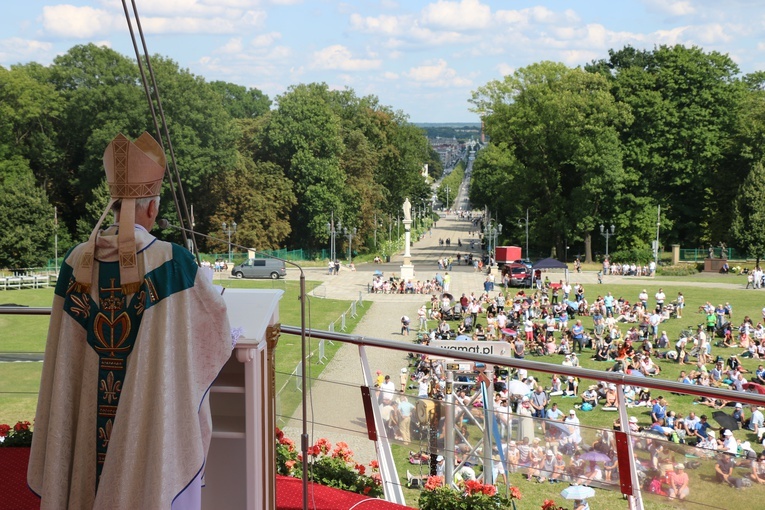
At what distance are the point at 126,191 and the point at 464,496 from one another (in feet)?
6.98

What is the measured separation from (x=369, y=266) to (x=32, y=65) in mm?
21774

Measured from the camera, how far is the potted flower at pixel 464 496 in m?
4.27

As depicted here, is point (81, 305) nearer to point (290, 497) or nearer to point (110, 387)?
point (110, 387)

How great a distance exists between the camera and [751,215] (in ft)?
152

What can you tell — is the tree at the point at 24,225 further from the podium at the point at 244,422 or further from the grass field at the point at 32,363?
the podium at the point at 244,422

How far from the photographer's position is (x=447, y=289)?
39.1 m

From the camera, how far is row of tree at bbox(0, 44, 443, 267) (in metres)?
49.1

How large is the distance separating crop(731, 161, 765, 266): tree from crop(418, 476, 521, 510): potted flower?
44844mm

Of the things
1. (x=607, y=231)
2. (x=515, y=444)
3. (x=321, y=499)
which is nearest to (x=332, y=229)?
(x=607, y=231)

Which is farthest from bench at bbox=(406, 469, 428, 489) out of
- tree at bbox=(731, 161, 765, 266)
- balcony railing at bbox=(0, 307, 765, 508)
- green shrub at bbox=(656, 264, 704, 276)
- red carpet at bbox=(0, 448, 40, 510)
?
tree at bbox=(731, 161, 765, 266)

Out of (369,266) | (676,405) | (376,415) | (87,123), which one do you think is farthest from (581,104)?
(376,415)

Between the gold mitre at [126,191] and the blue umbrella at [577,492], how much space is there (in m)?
2.39

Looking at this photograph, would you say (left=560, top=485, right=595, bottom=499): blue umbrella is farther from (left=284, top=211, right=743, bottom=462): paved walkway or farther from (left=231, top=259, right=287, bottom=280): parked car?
(left=231, top=259, right=287, bottom=280): parked car

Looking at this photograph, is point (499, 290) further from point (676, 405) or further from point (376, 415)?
point (376, 415)
